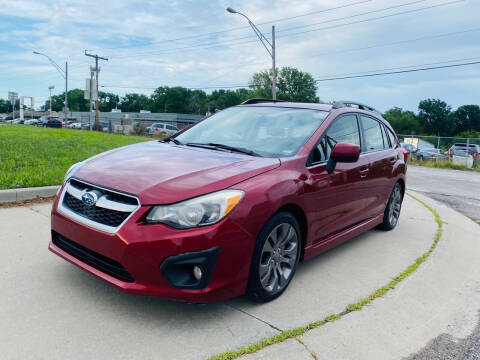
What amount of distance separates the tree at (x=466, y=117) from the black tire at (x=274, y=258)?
106 m

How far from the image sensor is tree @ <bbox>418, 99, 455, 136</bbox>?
311 ft

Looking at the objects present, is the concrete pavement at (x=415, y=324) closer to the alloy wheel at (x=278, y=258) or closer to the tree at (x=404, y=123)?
the alloy wheel at (x=278, y=258)

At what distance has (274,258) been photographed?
10.7ft

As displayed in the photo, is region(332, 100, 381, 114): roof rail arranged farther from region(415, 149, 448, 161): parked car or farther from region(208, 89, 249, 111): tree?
region(208, 89, 249, 111): tree

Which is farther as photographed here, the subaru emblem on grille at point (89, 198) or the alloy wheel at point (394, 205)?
the alloy wheel at point (394, 205)

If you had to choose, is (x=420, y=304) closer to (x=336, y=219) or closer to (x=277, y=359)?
(x=336, y=219)

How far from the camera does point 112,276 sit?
2822 millimetres

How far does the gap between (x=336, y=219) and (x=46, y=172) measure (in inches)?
200

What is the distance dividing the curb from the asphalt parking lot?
1.40 m

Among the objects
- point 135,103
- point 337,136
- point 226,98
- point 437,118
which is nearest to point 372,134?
point 337,136

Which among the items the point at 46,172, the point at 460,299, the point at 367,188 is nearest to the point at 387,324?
the point at 460,299

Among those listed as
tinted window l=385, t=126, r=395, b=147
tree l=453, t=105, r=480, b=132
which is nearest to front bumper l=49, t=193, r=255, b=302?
tinted window l=385, t=126, r=395, b=147

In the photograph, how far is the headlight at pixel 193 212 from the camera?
269 cm

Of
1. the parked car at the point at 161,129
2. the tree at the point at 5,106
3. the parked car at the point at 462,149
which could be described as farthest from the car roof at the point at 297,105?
the tree at the point at 5,106
